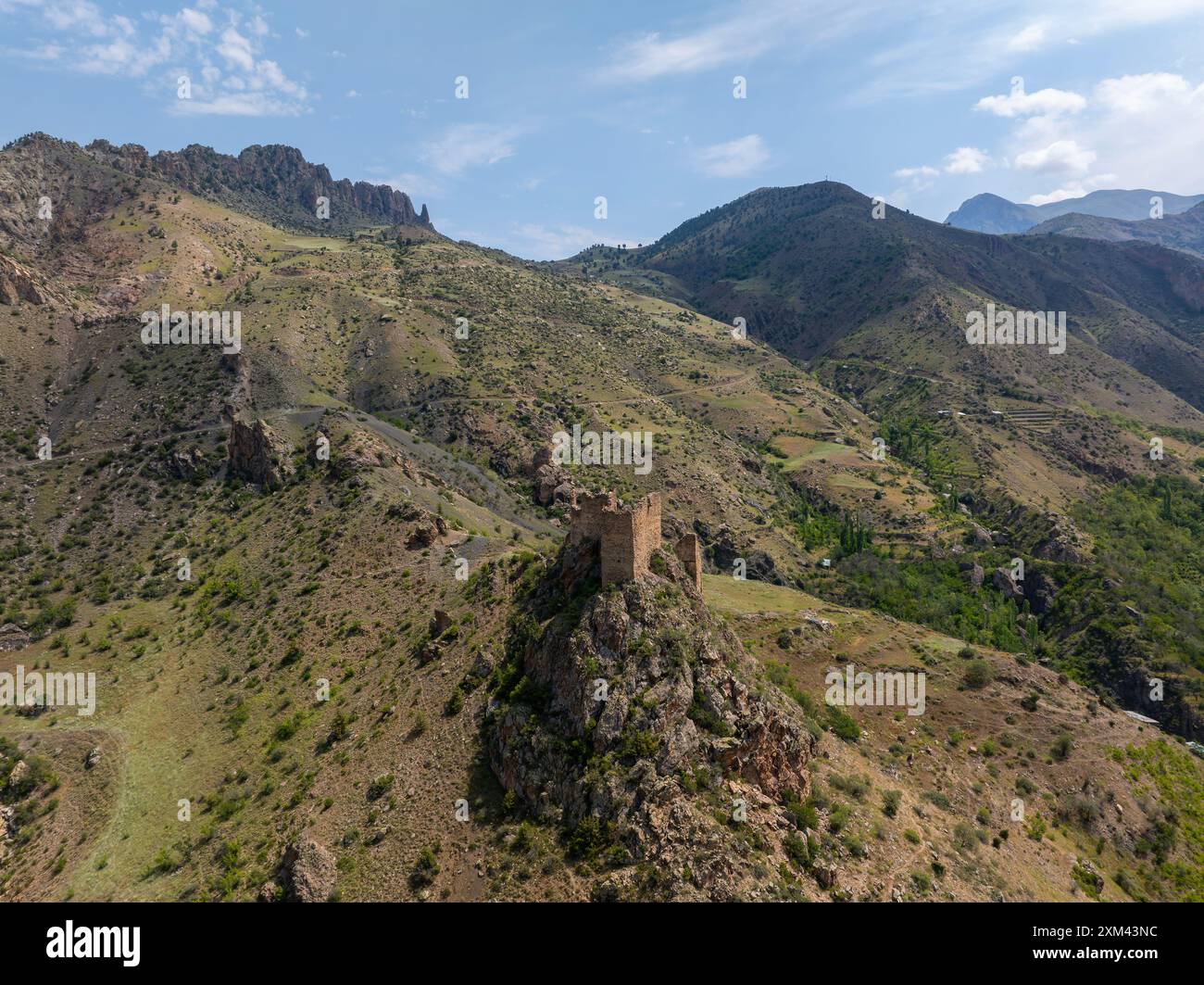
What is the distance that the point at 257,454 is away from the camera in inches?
3002

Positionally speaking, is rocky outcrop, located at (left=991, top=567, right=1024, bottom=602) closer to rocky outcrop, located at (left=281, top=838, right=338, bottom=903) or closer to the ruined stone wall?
the ruined stone wall

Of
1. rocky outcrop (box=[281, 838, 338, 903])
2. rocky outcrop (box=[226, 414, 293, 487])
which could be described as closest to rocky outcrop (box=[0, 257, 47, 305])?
rocky outcrop (box=[226, 414, 293, 487])

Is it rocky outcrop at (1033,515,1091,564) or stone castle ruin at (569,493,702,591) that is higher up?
stone castle ruin at (569,493,702,591)

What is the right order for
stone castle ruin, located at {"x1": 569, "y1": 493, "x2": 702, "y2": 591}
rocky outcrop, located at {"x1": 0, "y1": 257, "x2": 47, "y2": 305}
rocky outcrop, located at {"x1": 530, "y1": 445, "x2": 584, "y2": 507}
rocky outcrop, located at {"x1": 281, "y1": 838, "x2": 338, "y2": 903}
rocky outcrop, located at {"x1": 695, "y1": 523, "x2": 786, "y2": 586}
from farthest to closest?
rocky outcrop, located at {"x1": 0, "y1": 257, "x2": 47, "y2": 305} → rocky outcrop, located at {"x1": 530, "y1": 445, "x2": 584, "y2": 507} → rocky outcrop, located at {"x1": 695, "y1": 523, "x2": 786, "y2": 586} → stone castle ruin, located at {"x1": 569, "y1": 493, "x2": 702, "y2": 591} → rocky outcrop, located at {"x1": 281, "y1": 838, "x2": 338, "y2": 903}

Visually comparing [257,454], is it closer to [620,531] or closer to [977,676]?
[620,531]

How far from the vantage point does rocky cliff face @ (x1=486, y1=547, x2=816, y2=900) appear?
90.3ft

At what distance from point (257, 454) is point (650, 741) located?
62.5 metres

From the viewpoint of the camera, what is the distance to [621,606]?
112ft

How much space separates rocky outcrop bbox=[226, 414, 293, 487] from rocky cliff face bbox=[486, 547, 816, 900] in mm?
48622

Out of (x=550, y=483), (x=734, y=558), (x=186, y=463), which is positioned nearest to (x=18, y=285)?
(x=186, y=463)

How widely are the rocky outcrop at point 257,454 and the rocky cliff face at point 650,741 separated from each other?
48.6m
